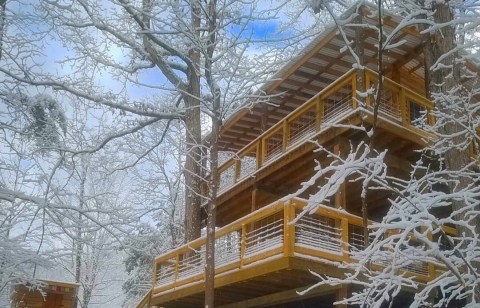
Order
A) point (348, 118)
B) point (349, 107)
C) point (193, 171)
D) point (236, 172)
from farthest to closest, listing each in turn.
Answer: point (236, 172), point (193, 171), point (349, 107), point (348, 118)

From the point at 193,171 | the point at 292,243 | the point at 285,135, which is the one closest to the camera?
the point at 292,243

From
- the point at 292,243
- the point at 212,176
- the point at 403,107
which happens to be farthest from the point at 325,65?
the point at 292,243

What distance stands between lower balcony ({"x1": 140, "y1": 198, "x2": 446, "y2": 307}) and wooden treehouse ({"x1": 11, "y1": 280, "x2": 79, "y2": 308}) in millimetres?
5882

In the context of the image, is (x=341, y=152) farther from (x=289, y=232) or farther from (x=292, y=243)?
(x=292, y=243)

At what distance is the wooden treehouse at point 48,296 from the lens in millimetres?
15875

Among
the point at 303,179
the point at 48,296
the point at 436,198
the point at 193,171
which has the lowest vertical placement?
the point at 436,198

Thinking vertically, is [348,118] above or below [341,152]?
above

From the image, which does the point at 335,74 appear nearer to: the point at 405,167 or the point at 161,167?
the point at 405,167

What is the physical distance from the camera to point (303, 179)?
12711 mm

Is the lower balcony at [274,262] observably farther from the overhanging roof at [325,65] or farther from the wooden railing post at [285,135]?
the overhanging roof at [325,65]

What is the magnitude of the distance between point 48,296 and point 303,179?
963cm

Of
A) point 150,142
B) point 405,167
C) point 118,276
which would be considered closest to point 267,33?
point 405,167

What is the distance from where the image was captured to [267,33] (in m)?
9.67

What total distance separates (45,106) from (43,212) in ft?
9.43
